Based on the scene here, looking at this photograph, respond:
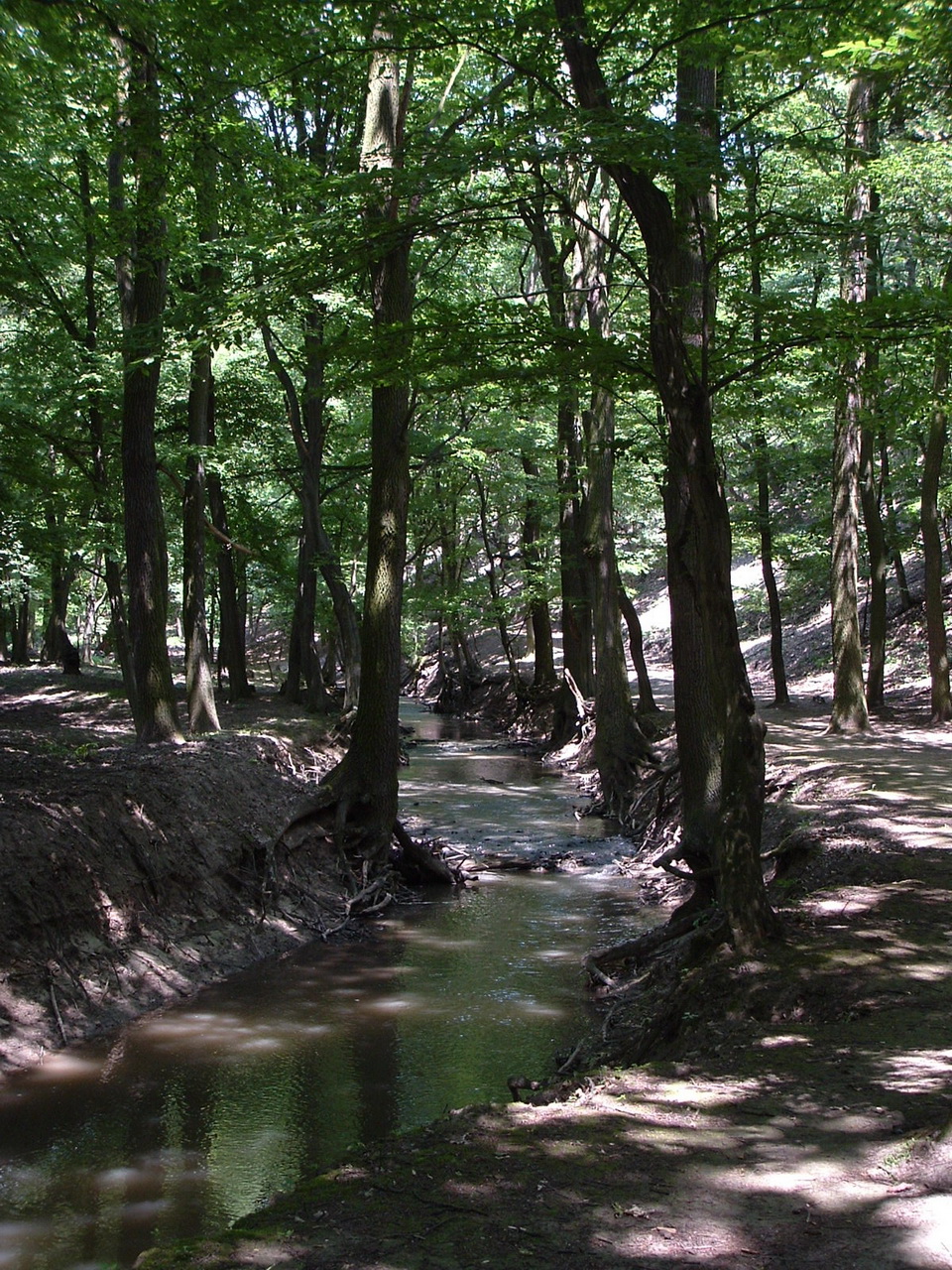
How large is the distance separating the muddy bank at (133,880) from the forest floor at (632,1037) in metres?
0.02

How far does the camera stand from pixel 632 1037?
271 inches

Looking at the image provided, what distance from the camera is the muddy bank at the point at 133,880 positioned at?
8102 millimetres

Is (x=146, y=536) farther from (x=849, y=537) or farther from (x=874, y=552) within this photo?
(x=874, y=552)

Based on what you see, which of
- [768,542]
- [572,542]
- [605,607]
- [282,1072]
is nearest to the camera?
[282,1072]

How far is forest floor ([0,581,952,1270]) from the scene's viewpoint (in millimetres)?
3619

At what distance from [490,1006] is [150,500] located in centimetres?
849

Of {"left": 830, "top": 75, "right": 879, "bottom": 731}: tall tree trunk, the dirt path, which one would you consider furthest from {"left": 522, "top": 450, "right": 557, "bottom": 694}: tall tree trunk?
the dirt path

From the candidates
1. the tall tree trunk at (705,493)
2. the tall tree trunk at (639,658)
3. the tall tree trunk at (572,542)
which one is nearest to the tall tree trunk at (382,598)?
the tall tree trunk at (705,493)

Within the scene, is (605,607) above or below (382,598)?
above

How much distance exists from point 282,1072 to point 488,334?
18.2 feet

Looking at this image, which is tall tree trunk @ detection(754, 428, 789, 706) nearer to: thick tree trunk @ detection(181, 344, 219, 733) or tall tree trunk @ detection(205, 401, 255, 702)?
thick tree trunk @ detection(181, 344, 219, 733)

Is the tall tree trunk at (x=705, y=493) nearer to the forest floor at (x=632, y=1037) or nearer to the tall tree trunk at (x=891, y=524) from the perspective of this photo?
the forest floor at (x=632, y=1037)

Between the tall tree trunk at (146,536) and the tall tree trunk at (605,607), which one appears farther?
the tall tree trunk at (605,607)

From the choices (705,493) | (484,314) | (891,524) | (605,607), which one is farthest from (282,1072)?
(891,524)
